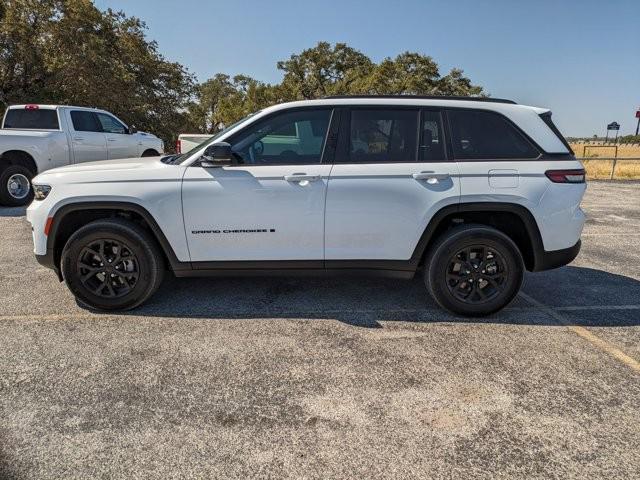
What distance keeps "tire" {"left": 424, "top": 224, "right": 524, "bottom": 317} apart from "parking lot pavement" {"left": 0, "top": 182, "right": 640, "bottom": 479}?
0.57 feet

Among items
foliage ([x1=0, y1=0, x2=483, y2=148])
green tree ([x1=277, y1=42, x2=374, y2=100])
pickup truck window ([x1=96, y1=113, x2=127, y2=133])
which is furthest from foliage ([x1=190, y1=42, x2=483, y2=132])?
pickup truck window ([x1=96, y1=113, x2=127, y2=133])

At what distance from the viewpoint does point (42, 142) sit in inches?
349

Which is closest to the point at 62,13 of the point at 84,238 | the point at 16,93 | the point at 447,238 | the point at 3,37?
the point at 3,37

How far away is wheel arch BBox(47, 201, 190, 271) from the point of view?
3682 mm

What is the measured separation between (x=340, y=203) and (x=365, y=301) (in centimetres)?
109

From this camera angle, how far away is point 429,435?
2375mm

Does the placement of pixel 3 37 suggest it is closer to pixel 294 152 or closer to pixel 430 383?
pixel 294 152

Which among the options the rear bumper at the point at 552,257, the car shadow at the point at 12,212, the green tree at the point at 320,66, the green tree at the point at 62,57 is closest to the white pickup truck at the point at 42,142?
the car shadow at the point at 12,212

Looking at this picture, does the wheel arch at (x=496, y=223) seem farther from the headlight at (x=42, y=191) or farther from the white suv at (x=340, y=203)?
the headlight at (x=42, y=191)

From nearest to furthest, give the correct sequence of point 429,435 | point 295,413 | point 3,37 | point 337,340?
1. point 429,435
2. point 295,413
3. point 337,340
4. point 3,37

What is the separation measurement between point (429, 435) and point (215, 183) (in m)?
2.44

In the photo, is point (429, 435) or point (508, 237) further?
point (508, 237)

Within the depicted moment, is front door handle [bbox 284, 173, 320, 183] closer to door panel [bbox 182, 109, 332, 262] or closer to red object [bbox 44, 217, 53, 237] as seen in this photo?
door panel [bbox 182, 109, 332, 262]

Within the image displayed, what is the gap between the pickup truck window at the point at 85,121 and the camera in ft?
31.2
